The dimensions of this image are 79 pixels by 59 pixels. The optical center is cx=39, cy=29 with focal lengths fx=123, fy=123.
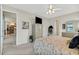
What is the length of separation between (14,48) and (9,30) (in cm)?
66

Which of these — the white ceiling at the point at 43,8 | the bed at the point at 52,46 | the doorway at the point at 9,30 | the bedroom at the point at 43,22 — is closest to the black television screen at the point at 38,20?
the bedroom at the point at 43,22

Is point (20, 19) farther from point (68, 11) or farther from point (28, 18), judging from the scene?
point (68, 11)

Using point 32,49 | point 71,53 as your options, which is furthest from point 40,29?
point 71,53

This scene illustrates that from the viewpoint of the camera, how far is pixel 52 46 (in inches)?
143

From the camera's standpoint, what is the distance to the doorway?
387 cm

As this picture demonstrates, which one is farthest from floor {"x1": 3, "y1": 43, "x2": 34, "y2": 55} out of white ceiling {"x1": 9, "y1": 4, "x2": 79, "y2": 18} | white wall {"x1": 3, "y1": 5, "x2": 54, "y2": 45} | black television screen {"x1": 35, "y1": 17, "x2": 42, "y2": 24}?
white ceiling {"x1": 9, "y1": 4, "x2": 79, "y2": 18}

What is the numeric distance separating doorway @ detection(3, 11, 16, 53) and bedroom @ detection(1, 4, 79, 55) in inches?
2.9

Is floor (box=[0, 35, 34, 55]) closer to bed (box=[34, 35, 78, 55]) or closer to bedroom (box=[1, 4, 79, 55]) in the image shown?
bedroom (box=[1, 4, 79, 55])

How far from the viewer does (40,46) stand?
155 inches

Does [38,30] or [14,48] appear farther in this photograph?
[38,30]

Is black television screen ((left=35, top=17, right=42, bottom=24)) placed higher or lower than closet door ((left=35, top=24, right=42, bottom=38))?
higher

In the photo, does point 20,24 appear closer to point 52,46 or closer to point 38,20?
point 38,20

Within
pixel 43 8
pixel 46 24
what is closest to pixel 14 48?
pixel 46 24

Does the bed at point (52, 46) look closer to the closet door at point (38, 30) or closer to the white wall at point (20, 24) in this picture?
the closet door at point (38, 30)
